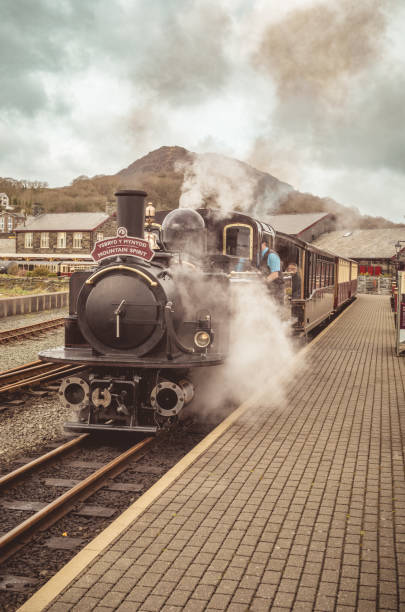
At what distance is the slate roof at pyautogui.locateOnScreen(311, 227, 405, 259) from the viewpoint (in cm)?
4916

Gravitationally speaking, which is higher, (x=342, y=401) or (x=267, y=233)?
(x=267, y=233)

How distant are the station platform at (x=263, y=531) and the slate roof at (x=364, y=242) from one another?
44144 millimetres

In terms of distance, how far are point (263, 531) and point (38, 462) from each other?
256 cm

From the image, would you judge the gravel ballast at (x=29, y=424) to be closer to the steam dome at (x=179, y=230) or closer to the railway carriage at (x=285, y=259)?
the steam dome at (x=179, y=230)

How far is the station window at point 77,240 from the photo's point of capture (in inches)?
1948

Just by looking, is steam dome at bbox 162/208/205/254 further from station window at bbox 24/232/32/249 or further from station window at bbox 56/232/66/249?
station window at bbox 24/232/32/249

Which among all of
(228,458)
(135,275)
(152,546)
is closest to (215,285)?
(135,275)

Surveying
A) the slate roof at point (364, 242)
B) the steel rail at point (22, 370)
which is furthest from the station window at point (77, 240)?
the steel rail at point (22, 370)

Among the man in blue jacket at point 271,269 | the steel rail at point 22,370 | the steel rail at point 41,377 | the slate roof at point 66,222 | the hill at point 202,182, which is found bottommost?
the steel rail at point 41,377

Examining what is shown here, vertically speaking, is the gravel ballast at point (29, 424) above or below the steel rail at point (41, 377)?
below

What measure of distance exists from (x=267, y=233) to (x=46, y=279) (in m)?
23.2

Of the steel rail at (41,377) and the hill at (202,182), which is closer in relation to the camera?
the steel rail at (41,377)

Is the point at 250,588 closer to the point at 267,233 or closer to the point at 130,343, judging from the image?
the point at 130,343

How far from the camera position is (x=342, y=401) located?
8.21 meters
